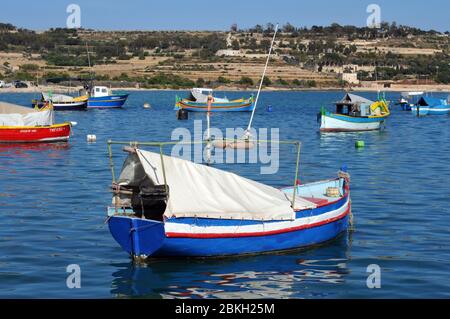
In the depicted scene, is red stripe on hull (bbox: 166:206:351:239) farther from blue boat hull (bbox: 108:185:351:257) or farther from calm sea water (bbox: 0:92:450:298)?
calm sea water (bbox: 0:92:450:298)

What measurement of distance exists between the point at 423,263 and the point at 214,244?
239 inches

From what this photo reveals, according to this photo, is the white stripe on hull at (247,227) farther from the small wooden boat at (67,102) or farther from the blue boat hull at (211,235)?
the small wooden boat at (67,102)

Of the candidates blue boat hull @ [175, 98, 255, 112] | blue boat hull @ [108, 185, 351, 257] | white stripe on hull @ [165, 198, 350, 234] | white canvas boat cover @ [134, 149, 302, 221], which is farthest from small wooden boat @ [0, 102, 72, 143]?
blue boat hull @ [175, 98, 255, 112]

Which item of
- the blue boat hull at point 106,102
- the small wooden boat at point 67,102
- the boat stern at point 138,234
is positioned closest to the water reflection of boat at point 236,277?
the boat stern at point 138,234

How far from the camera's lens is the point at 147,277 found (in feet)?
73.8

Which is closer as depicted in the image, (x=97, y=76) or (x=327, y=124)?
(x=327, y=124)

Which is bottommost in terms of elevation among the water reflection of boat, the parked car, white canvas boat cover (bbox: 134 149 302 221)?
the water reflection of boat

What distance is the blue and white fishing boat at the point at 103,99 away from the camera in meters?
100

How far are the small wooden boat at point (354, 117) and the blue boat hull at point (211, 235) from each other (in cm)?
4425

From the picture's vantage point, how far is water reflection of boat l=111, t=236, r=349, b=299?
21391 millimetres

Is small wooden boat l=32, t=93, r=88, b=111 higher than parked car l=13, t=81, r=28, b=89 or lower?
lower

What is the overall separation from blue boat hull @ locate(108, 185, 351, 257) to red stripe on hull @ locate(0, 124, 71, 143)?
33.2 metres

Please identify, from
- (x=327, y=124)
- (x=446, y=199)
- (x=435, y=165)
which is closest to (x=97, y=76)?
(x=327, y=124)
